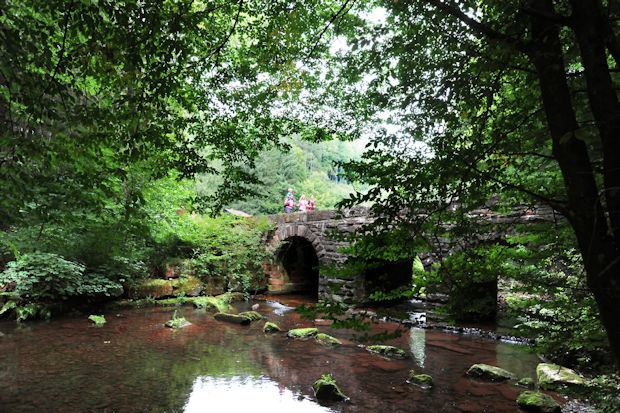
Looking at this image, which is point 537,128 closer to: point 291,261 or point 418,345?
point 418,345

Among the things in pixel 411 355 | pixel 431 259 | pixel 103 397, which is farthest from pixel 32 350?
pixel 431 259

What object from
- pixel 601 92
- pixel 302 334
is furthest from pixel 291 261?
pixel 601 92

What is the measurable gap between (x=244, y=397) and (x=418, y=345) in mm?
3621

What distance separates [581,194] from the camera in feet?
3.77

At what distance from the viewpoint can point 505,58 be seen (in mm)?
1784

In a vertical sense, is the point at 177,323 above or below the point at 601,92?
below

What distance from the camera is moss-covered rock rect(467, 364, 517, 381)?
462 cm

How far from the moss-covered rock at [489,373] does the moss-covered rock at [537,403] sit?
805 millimetres

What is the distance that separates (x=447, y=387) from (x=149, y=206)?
6258mm

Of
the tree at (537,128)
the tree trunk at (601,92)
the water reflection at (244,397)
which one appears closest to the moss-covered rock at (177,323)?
the water reflection at (244,397)

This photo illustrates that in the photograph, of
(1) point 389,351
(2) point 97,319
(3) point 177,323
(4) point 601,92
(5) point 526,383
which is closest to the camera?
→ (4) point 601,92

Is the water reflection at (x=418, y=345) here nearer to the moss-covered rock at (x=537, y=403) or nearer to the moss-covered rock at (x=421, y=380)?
the moss-covered rock at (x=421, y=380)

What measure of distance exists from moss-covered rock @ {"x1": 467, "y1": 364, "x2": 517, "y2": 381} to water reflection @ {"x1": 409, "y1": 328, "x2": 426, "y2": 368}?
71cm

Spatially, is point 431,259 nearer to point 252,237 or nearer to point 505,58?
point 252,237
